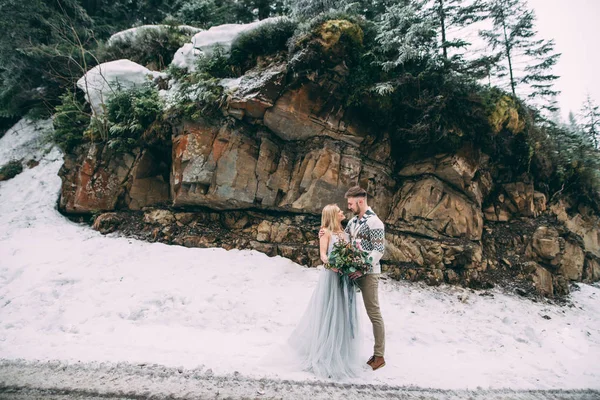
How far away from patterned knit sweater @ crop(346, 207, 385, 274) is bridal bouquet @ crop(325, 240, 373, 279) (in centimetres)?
11

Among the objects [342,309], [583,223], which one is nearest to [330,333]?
[342,309]

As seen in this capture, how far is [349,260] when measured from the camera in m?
4.00

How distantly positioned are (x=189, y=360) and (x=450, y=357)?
4.49 metres

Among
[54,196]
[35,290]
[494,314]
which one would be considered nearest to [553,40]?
[494,314]

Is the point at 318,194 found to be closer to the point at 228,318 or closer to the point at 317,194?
the point at 317,194

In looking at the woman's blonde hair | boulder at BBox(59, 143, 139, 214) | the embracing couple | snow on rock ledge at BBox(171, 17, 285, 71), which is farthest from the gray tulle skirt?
snow on rock ledge at BBox(171, 17, 285, 71)

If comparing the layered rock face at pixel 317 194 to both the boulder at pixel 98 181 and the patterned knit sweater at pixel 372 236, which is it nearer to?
the boulder at pixel 98 181

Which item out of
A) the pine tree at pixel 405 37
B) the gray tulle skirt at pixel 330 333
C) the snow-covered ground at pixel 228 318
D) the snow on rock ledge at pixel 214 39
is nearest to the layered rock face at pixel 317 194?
the snow-covered ground at pixel 228 318

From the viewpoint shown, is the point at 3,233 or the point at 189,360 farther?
the point at 3,233

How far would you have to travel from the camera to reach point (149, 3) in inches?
651

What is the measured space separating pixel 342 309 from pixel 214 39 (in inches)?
384

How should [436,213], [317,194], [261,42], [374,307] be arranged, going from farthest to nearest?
[261,42]
[317,194]
[436,213]
[374,307]

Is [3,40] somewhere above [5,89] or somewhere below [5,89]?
above

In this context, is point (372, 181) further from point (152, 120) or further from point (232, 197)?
point (152, 120)
